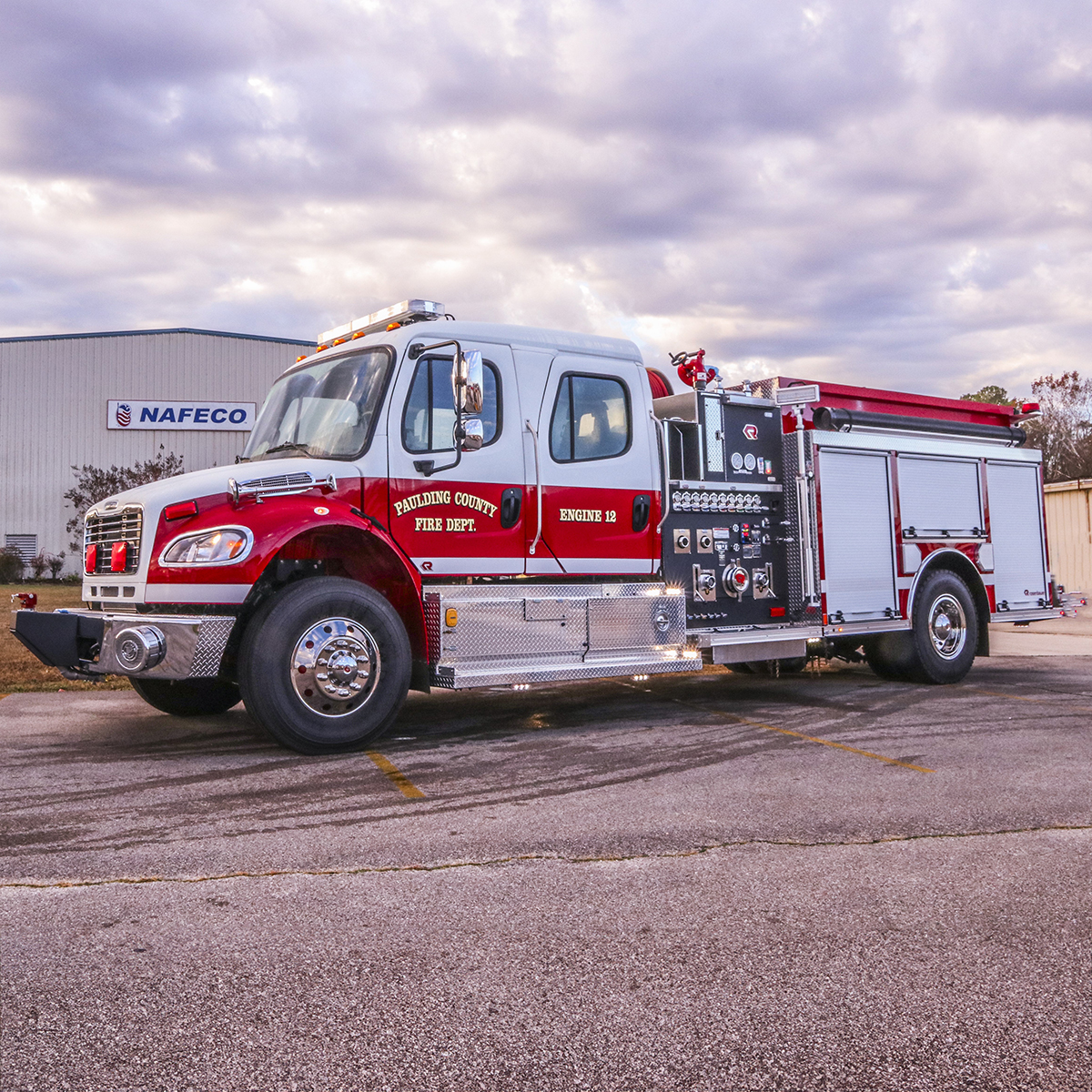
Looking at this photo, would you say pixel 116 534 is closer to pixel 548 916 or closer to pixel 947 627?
pixel 548 916

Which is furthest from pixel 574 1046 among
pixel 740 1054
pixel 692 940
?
pixel 692 940

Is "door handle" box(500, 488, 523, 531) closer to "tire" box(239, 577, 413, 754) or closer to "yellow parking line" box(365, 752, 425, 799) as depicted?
"tire" box(239, 577, 413, 754)

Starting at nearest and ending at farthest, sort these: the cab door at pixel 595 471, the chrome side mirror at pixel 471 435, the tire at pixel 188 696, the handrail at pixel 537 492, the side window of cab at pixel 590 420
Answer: the chrome side mirror at pixel 471 435, the handrail at pixel 537 492, the cab door at pixel 595 471, the side window of cab at pixel 590 420, the tire at pixel 188 696

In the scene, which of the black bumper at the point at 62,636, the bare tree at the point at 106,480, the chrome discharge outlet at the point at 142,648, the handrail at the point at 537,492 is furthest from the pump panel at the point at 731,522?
the bare tree at the point at 106,480

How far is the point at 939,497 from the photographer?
10367 mm

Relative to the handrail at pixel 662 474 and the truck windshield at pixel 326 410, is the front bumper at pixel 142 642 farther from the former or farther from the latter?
the handrail at pixel 662 474

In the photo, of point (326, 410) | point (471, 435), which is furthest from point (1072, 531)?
point (326, 410)

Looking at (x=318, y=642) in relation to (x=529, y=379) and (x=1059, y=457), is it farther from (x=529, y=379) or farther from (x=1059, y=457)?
(x=1059, y=457)

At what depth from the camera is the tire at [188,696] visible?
310 inches

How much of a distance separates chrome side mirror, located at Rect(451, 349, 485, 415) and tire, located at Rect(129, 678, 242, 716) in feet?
9.80

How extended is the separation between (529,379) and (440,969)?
5.19 m

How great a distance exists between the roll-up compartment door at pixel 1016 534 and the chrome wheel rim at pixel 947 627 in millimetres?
682

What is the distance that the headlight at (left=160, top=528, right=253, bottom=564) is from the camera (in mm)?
6133

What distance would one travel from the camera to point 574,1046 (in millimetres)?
2541
